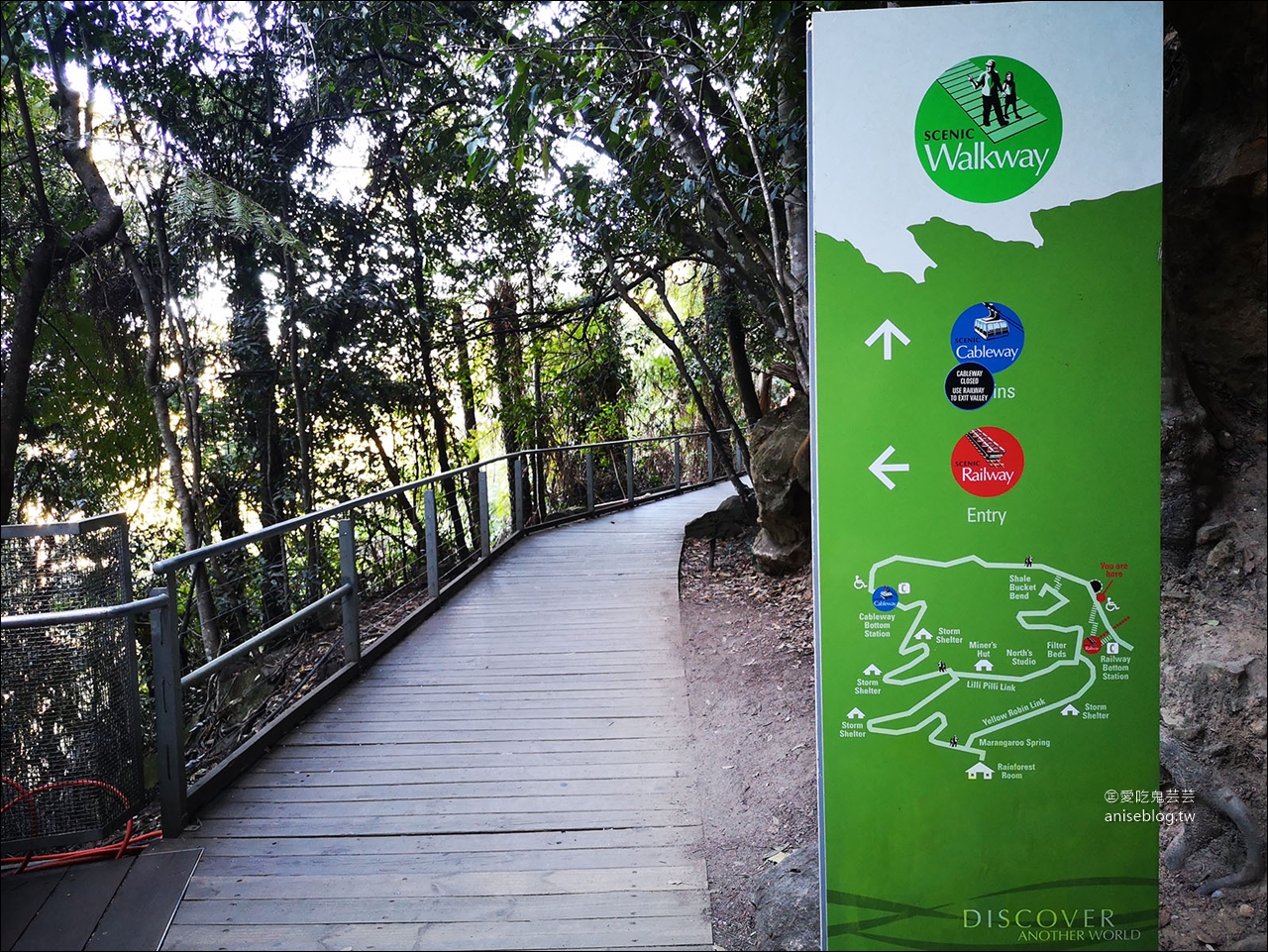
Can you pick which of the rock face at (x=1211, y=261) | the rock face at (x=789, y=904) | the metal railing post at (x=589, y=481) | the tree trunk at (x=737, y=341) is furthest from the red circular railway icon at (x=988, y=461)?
the metal railing post at (x=589, y=481)

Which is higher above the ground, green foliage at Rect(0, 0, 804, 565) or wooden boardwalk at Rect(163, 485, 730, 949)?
green foliage at Rect(0, 0, 804, 565)

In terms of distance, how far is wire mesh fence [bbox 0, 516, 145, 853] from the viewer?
278 centimetres

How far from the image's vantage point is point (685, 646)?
556 cm

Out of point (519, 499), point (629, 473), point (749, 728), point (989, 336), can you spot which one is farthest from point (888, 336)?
point (629, 473)

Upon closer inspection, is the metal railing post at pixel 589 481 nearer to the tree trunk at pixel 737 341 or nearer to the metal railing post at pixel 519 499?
the metal railing post at pixel 519 499

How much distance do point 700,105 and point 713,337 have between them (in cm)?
537

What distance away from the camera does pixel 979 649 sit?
2119mm

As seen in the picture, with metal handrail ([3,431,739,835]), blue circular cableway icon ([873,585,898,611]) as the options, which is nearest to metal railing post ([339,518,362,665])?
metal handrail ([3,431,739,835])

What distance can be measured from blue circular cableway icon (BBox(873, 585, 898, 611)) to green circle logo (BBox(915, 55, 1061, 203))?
3.21ft

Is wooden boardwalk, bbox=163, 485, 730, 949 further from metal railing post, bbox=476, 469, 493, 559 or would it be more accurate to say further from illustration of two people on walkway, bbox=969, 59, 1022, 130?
metal railing post, bbox=476, 469, 493, 559

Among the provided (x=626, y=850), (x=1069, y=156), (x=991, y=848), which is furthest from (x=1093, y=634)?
(x=626, y=850)

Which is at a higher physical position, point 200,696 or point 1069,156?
point 1069,156

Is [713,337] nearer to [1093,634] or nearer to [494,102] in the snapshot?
[494,102]

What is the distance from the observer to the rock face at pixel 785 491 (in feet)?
23.4
